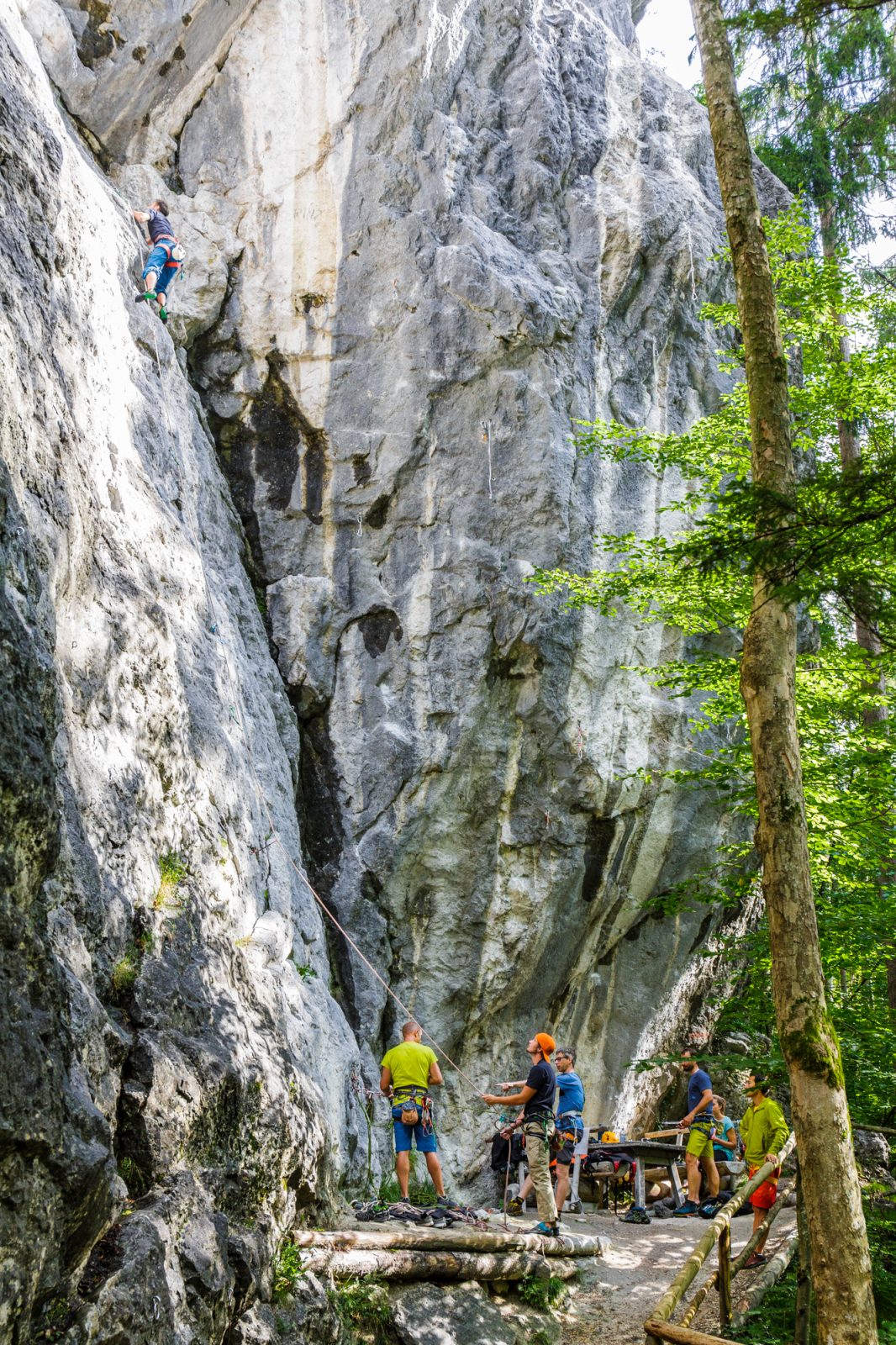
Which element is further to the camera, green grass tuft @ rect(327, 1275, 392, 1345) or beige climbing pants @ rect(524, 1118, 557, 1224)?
beige climbing pants @ rect(524, 1118, 557, 1224)

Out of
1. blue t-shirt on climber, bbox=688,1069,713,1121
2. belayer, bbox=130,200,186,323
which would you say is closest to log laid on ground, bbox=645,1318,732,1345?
blue t-shirt on climber, bbox=688,1069,713,1121

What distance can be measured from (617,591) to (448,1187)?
25.6 ft

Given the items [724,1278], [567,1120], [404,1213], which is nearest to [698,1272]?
[724,1278]

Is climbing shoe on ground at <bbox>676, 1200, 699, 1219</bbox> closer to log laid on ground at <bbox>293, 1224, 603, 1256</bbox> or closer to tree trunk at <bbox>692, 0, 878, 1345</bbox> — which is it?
log laid on ground at <bbox>293, 1224, 603, 1256</bbox>

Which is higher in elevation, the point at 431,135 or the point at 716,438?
the point at 431,135

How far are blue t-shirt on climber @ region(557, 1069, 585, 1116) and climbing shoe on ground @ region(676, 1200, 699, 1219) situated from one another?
5.83 feet

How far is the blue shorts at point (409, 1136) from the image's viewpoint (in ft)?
29.5

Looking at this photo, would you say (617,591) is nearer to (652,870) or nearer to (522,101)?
(652,870)

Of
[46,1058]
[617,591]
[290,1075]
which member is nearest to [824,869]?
[617,591]

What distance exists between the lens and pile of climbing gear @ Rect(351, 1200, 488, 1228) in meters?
8.52

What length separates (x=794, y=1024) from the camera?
6203 mm

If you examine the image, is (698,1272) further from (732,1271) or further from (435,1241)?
(435,1241)

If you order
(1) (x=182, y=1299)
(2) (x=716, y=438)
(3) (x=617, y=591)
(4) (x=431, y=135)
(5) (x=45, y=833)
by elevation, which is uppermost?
(4) (x=431, y=135)

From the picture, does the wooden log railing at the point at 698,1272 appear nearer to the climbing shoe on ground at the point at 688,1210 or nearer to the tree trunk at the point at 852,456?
the tree trunk at the point at 852,456
